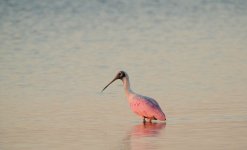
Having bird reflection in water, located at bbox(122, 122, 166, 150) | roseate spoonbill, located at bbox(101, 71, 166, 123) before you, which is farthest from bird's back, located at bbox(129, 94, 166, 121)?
bird reflection in water, located at bbox(122, 122, 166, 150)

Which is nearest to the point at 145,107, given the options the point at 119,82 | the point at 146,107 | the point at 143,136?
the point at 146,107

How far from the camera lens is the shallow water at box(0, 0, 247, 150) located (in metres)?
15.5

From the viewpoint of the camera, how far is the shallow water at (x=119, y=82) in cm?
1547

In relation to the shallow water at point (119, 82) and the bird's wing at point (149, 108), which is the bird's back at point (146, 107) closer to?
the bird's wing at point (149, 108)

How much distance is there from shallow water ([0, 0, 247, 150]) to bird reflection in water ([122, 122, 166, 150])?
0.02 m

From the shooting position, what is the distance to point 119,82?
853 inches

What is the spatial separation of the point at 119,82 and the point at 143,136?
6.17 meters

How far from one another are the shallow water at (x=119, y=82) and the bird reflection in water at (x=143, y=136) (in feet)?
0.06

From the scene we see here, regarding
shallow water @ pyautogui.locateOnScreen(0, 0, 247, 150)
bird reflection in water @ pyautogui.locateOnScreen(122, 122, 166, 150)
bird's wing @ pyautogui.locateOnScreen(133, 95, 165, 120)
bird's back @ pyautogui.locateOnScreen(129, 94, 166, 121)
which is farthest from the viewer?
bird's back @ pyautogui.locateOnScreen(129, 94, 166, 121)

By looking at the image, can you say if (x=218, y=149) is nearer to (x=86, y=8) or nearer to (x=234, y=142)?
(x=234, y=142)

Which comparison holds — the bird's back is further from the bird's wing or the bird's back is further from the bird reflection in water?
the bird reflection in water

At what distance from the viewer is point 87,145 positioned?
14609 millimetres

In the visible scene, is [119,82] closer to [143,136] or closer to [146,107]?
[146,107]

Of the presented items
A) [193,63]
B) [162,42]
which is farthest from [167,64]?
[162,42]
